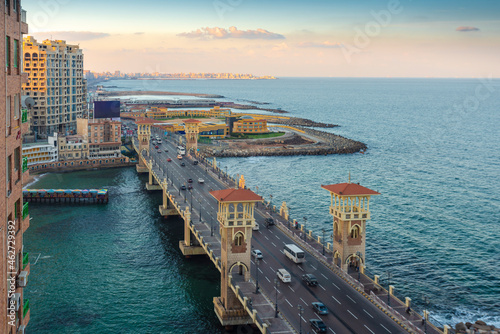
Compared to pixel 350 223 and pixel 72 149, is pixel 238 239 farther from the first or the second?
pixel 72 149

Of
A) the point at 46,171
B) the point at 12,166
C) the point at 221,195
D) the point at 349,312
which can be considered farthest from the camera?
the point at 46,171

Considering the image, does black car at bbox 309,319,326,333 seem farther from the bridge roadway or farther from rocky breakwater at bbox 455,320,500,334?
rocky breakwater at bbox 455,320,500,334

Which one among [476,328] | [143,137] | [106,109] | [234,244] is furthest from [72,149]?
[476,328]

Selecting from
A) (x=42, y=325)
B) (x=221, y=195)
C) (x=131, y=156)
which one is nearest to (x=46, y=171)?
(x=131, y=156)

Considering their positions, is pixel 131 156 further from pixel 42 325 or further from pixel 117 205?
pixel 42 325

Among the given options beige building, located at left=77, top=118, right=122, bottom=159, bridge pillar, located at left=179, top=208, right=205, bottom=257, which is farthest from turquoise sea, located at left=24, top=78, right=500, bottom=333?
beige building, located at left=77, top=118, right=122, bottom=159
